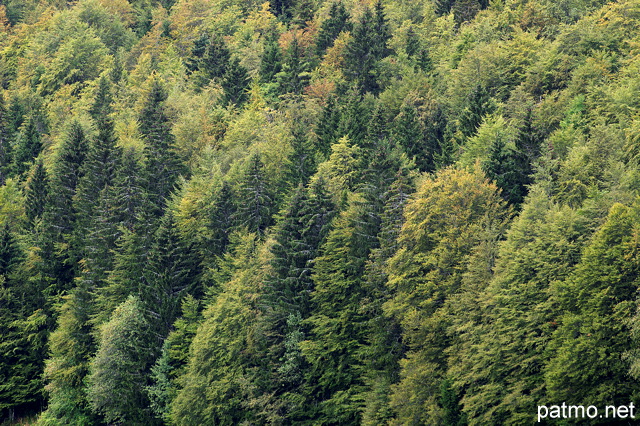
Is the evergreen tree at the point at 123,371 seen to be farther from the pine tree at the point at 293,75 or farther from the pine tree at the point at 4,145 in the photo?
the pine tree at the point at 293,75

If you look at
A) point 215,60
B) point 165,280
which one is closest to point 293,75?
point 215,60

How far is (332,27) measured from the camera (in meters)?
118

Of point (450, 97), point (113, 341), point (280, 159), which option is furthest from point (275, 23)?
point (113, 341)

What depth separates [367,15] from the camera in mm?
110938

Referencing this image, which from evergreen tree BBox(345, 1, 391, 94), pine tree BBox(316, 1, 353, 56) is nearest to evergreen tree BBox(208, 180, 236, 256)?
evergreen tree BBox(345, 1, 391, 94)

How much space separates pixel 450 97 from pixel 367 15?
64.7 feet

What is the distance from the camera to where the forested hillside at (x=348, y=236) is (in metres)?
56.6

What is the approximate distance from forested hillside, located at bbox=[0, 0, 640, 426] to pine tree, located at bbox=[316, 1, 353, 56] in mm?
1479

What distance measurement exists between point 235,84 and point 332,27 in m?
16.3

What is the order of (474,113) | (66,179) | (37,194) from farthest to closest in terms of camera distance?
1. (37,194)
2. (66,179)
3. (474,113)

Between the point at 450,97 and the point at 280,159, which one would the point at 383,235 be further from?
the point at 450,97

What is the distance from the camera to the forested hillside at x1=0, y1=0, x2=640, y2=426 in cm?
5656

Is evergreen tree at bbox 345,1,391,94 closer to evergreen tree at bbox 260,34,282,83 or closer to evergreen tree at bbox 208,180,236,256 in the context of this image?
evergreen tree at bbox 260,34,282,83

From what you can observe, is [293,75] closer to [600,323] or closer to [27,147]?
[27,147]
